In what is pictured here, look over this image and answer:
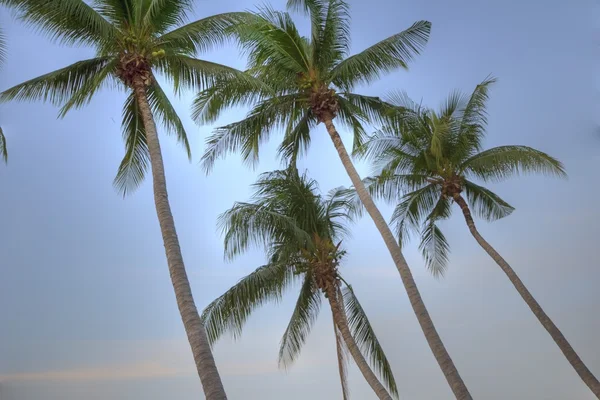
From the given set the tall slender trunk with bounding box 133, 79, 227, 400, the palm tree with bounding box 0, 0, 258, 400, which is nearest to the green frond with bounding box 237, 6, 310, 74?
the palm tree with bounding box 0, 0, 258, 400

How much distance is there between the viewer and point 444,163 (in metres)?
14.8

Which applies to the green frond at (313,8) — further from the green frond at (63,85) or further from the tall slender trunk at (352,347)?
the tall slender trunk at (352,347)

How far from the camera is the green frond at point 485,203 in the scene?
51.7ft

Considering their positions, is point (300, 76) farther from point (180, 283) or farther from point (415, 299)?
point (180, 283)

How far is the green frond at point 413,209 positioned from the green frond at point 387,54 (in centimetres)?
391

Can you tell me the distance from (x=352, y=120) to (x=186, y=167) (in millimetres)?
11589

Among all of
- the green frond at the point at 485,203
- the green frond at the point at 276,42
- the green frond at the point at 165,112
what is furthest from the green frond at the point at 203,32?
the green frond at the point at 485,203

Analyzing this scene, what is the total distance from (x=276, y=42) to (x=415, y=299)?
6.29m

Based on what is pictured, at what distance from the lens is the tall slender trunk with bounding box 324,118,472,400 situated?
9.70 metres

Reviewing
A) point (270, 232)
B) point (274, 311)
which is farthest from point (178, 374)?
point (270, 232)

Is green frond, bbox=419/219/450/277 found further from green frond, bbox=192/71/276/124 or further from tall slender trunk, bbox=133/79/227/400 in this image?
tall slender trunk, bbox=133/79/227/400

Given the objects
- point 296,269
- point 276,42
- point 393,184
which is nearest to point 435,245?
point 393,184

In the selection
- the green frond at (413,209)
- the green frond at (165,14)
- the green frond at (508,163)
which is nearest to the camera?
the green frond at (165,14)

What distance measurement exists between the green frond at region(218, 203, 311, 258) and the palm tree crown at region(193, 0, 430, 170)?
233cm
